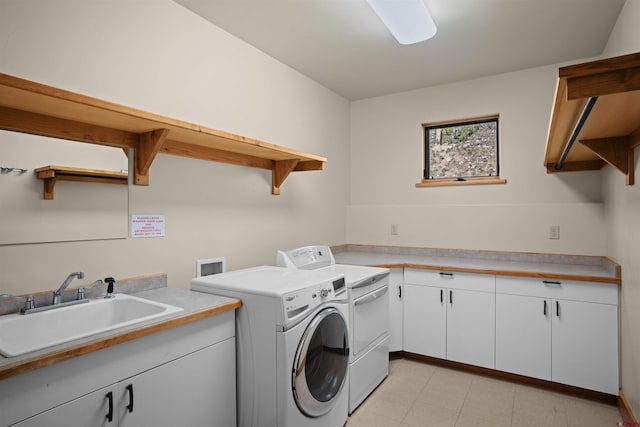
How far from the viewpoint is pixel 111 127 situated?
1852mm

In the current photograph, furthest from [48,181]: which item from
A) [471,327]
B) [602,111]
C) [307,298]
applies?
[471,327]

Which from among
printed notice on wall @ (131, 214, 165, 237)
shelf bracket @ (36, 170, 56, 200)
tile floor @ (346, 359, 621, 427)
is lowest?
tile floor @ (346, 359, 621, 427)

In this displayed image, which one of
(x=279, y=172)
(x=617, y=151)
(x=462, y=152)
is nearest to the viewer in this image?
(x=617, y=151)

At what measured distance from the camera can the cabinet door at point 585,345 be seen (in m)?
2.39

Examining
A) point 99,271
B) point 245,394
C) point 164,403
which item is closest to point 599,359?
point 245,394

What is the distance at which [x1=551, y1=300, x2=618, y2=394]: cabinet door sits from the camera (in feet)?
7.84

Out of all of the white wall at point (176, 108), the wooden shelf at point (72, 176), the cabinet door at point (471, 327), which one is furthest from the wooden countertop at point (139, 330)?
the cabinet door at point (471, 327)

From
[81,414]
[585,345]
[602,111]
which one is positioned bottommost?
[585,345]

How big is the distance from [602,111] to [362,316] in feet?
5.61

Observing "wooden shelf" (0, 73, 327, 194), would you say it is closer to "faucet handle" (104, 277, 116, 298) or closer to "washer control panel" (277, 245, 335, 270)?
"faucet handle" (104, 277, 116, 298)

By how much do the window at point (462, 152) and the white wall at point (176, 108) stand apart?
119 cm

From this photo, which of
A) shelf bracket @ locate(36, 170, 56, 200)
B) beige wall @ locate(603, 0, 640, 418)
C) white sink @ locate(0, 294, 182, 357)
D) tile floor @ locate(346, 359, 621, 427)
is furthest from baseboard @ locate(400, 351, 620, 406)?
shelf bracket @ locate(36, 170, 56, 200)

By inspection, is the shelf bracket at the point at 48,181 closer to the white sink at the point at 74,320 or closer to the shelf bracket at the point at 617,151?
the white sink at the point at 74,320

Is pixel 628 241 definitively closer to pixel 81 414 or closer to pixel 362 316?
pixel 362 316
